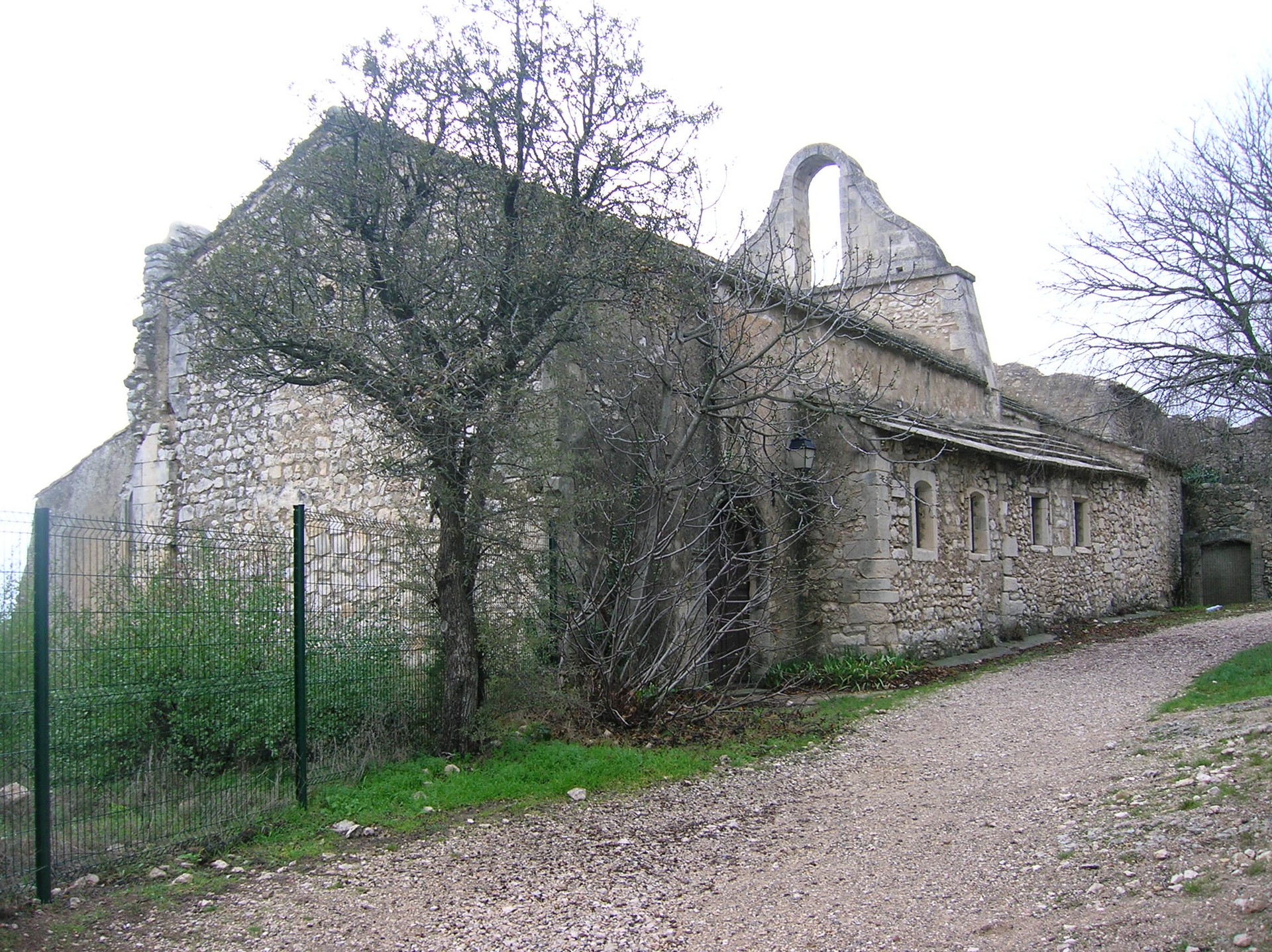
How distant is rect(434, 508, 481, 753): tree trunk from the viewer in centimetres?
753

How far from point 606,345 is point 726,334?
209 cm

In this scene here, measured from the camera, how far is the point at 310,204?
287 inches

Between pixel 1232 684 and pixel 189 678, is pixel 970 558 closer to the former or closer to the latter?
pixel 1232 684

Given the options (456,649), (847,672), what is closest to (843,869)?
(456,649)

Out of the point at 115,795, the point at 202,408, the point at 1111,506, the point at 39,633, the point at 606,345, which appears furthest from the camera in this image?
the point at 1111,506

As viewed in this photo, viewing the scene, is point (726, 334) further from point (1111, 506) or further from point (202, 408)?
point (1111, 506)

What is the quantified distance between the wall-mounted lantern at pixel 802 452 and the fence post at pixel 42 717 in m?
8.20

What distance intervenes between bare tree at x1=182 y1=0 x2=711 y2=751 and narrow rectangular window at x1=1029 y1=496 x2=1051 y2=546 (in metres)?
11.8

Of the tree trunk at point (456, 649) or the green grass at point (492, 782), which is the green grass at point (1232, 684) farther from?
the tree trunk at point (456, 649)

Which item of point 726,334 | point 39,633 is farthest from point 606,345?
point 39,633


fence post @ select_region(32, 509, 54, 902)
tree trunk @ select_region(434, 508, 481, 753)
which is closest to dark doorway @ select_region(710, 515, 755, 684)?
tree trunk @ select_region(434, 508, 481, 753)

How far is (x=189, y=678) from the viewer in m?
6.38

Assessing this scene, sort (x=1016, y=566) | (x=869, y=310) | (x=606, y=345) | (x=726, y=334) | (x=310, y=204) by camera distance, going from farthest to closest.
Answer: (x=869, y=310) < (x=1016, y=566) < (x=726, y=334) < (x=606, y=345) < (x=310, y=204)

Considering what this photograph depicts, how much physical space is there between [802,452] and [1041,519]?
7865 millimetres
